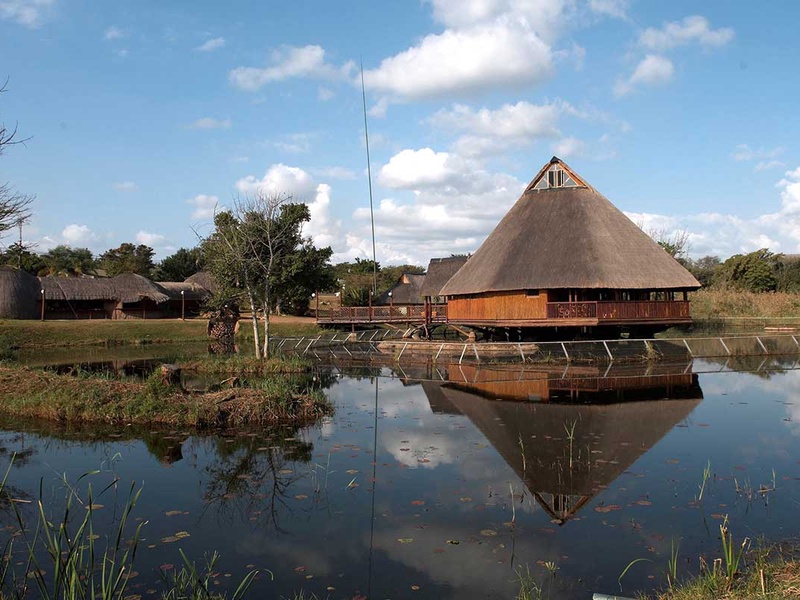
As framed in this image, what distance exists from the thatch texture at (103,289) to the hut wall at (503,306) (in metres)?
30.5

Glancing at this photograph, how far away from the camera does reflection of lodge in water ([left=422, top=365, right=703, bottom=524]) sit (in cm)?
930

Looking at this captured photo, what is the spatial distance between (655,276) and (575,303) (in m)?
4.33

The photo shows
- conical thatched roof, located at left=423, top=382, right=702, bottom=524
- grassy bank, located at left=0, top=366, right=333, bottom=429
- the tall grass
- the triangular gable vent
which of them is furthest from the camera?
the triangular gable vent

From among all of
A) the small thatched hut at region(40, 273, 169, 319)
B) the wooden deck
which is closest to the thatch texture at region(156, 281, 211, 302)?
the small thatched hut at region(40, 273, 169, 319)

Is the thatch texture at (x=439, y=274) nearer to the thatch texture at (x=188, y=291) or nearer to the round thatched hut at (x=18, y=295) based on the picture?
the thatch texture at (x=188, y=291)

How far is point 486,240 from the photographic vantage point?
115 ft

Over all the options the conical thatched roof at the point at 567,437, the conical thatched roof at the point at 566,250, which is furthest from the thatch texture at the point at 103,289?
the conical thatched roof at the point at 567,437

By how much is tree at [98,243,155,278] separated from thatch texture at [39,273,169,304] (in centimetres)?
1392

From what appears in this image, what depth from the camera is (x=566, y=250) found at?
28.9m

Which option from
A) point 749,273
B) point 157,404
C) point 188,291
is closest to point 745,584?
point 157,404

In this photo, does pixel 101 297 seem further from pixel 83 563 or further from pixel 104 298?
pixel 83 563

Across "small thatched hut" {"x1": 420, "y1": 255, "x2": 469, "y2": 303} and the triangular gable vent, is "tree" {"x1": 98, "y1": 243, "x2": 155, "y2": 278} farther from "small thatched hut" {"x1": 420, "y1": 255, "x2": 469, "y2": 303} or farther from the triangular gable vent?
the triangular gable vent

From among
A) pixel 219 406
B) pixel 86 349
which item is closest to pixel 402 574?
pixel 219 406

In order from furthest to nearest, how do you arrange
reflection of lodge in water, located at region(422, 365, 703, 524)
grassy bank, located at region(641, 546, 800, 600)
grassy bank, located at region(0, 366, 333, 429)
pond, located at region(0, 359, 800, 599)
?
grassy bank, located at region(0, 366, 333, 429) → reflection of lodge in water, located at region(422, 365, 703, 524) → pond, located at region(0, 359, 800, 599) → grassy bank, located at region(641, 546, 800, 600)
